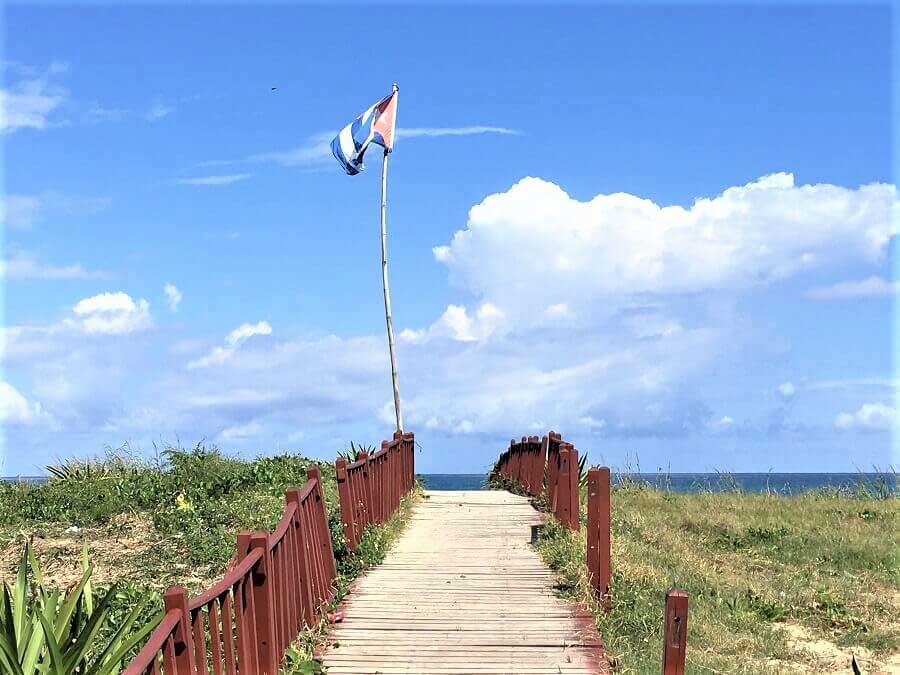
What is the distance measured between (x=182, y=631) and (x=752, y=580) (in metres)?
9.55

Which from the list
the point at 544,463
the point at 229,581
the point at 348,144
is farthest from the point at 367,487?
the point at 348,144

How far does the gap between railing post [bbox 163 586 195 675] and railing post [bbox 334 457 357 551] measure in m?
6.10

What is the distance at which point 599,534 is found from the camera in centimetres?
1006

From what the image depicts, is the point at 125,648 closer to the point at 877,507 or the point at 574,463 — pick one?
the point at 574,463

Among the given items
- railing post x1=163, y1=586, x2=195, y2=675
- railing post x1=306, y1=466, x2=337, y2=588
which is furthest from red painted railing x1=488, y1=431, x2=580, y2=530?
railing post x1=163, y1=586, x2=195, y2=675

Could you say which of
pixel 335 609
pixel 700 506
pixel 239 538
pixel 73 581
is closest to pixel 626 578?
pixel 335 609

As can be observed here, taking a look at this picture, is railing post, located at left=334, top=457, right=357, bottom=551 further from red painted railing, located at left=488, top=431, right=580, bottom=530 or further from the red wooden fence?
red painted railing, located at left=488, top=431, right=580, bottom=530

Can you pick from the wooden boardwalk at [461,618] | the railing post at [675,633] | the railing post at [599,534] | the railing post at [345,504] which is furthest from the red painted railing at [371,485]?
the railing post at [675,633]

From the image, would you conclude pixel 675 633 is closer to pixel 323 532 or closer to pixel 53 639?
pixel 53 639

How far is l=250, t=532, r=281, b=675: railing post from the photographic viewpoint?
702cm

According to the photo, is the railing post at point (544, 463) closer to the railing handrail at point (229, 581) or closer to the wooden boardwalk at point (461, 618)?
the wooden boardwalk at point (461, 618)

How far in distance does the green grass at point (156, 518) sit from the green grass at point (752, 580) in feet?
9.25

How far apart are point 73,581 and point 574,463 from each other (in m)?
5.94

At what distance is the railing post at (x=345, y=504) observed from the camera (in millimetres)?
11484
